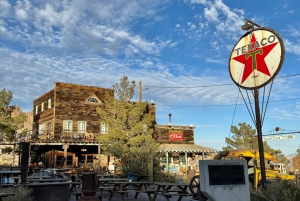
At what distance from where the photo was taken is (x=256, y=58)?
8.62m

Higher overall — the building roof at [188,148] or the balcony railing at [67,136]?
the balcony railing at [67,136]

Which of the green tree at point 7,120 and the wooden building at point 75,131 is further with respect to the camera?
the wooden building at point 75,131

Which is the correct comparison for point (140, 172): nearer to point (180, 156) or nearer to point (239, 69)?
point (239, 69)

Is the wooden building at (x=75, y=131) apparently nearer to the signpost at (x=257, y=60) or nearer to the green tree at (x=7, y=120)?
the green tree at (x=7, y=120)

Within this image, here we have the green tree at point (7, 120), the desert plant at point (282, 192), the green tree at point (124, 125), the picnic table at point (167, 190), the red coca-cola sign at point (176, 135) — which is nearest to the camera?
the desert plant at point (282, 192)

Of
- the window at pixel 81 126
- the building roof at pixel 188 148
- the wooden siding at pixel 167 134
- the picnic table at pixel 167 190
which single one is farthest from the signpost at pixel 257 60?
the wooden siding at pixel 167 134

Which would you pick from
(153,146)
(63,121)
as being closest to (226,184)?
(153,146)

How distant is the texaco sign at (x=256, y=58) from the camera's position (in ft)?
26.9

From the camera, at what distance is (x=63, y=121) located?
97.5 ft

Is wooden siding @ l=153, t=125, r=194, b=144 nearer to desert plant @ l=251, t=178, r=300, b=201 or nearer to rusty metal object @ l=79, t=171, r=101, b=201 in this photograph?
rusty metal object @ l=79, t=171, r=101, b=201

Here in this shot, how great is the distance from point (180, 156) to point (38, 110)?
53.7 ft

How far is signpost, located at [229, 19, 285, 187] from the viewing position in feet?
26.8

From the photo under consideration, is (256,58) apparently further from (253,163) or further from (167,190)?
(253,163)

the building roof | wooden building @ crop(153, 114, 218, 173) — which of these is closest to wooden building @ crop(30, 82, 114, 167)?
wooden building @ crop(153, 114, 218, 173)
